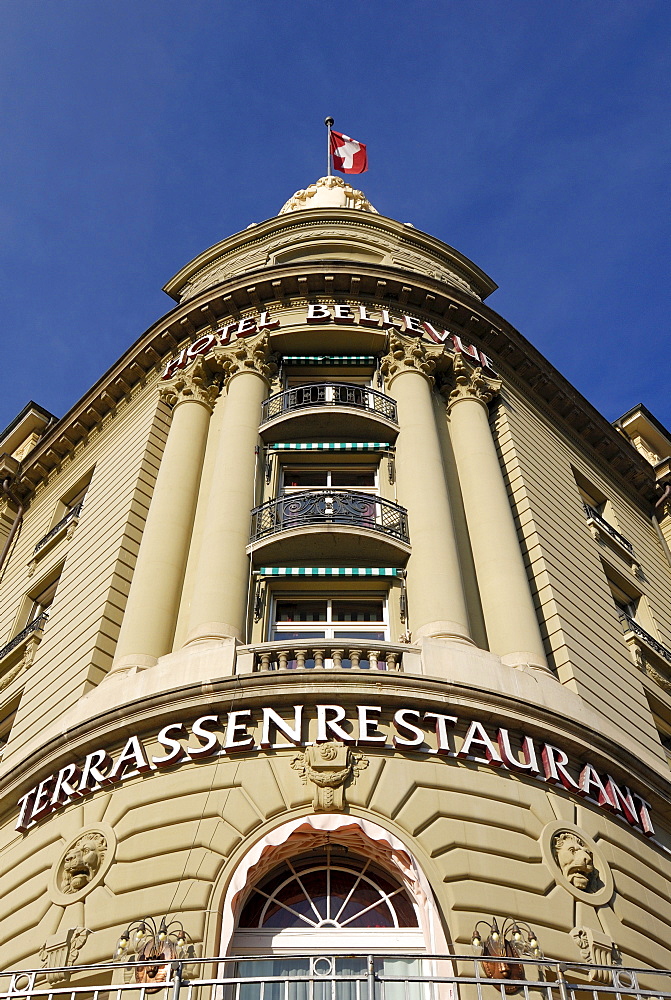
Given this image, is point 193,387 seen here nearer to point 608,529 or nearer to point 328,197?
point 608,529

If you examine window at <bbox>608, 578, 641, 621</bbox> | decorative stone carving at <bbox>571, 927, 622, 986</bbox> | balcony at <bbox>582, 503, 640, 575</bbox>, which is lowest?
decorative stone carving at <bbox>571, 927, 622, 986</bbox>

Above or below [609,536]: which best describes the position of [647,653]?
below

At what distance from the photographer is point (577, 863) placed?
50.1 feet

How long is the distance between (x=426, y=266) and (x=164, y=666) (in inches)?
906

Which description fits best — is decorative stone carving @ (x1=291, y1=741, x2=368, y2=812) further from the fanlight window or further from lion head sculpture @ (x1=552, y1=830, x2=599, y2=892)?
lion head sculpture @ (x1=552, y1=830, x2=599, y2=892)

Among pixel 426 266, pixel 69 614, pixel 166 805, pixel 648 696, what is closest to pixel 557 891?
pixel 166 805

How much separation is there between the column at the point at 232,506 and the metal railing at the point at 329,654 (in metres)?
1.28

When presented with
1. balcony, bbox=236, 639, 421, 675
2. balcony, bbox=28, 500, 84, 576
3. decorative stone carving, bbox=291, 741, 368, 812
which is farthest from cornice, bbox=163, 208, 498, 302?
decorative stone carving, bbox=291, 741, 368, 812

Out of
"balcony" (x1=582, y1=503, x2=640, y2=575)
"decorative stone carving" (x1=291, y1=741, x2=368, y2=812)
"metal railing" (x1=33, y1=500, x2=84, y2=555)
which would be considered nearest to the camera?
"decorative stone carving" (x1=291, y1=741, x2=368, y2=812)

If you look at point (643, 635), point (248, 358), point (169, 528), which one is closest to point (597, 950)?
point (643, 635)

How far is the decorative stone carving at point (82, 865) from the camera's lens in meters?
15.1

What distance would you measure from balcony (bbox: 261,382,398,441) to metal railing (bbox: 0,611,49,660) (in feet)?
24.6

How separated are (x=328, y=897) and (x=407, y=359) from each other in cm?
1602

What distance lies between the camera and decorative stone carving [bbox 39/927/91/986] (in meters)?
14.1
